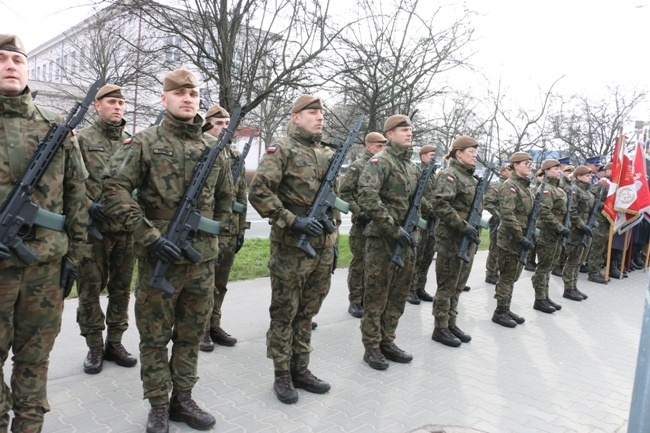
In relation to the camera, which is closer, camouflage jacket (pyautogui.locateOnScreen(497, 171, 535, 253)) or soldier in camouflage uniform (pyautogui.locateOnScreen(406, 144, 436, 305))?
camouflage jacket (pyautogui.locateOnScreen(497, 171, 535, 253))

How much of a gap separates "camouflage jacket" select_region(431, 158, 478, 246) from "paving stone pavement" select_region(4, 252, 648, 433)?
1200 millimetres

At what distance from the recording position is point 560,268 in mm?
10906

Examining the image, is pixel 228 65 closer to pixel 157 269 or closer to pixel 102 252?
pixel 102 252

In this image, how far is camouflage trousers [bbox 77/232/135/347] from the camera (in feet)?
14.7

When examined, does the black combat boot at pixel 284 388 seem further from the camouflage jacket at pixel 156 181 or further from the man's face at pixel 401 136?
the man's face at pixel 401 136

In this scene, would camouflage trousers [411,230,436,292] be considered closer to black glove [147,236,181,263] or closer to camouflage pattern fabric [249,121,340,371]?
camouflage pattern fabric [249,121,340,371]

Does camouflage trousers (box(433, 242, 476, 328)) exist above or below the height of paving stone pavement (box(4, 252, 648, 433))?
above

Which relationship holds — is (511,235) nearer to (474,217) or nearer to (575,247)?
(474,217)

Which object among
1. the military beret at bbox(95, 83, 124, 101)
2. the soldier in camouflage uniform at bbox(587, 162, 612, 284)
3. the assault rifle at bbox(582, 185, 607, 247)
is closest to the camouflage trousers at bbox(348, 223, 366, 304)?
the military beret at bbox(95, 83, 124, 101)

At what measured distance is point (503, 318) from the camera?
22.9ft

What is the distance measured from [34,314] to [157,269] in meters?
0.72

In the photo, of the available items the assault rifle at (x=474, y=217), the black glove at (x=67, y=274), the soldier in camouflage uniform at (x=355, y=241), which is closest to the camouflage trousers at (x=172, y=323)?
the black glove at (x=67, y=274)

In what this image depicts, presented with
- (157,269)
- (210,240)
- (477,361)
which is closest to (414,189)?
(477,361)

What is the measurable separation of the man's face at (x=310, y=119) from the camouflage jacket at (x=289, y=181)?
0.04m
